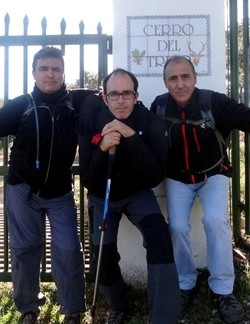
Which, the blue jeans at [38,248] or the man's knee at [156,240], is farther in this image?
the blue jeans at [38,248]

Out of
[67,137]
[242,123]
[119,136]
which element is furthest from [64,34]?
[242,123]

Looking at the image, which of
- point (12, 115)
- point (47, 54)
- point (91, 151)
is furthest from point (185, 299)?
point (47, 54)

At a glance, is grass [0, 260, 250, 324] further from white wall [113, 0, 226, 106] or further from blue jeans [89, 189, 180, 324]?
white wall [113, 0, 226, 106]

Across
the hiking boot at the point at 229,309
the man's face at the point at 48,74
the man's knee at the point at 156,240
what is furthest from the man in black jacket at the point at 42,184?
the hiking boot at the point at 229,309

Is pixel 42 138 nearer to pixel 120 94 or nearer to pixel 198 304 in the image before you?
pixel 120 94

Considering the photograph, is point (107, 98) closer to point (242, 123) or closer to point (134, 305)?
point (242, 123)

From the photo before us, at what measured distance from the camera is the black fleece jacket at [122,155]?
3.36 metres

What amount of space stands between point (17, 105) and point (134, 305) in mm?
2069

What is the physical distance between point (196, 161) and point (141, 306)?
1421 millimetres

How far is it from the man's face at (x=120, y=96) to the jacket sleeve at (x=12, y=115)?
2.41ft

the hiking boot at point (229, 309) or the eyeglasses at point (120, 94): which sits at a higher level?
the eyeglasses at point (120, 94)

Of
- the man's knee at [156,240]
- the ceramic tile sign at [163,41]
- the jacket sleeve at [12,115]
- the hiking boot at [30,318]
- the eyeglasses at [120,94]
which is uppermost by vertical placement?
the ceramic tile sign at [163,41]

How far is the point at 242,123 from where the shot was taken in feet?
11.8

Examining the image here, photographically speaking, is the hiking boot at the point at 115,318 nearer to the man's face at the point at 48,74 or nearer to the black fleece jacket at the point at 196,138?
the black fleece jacket at the point at 196,138
